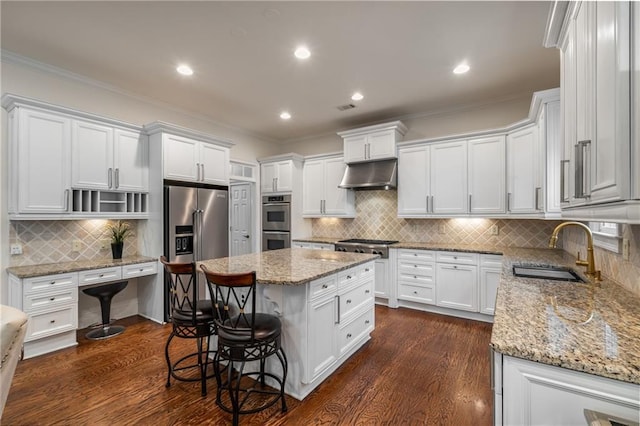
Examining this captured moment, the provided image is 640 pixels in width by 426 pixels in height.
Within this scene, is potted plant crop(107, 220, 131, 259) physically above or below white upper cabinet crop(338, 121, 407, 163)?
below

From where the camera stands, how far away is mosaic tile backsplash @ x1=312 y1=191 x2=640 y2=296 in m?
2.99

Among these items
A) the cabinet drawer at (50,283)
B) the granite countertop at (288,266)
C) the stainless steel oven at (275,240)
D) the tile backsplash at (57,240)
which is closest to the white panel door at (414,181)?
the granite countertop at (288,266)

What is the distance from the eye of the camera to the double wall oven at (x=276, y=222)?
5512 mm

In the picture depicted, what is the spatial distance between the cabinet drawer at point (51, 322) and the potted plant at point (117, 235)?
749 mm

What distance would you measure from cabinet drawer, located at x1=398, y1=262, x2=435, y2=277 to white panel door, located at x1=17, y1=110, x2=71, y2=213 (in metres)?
4.22

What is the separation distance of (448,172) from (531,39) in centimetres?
182

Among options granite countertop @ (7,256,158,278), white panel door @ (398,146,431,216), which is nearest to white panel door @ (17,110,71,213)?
granite countertop @ (7,256,158,278)

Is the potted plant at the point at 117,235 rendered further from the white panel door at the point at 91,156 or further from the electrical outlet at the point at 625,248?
the electrical outlet at the point at 625,248

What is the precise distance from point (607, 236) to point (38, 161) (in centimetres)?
504

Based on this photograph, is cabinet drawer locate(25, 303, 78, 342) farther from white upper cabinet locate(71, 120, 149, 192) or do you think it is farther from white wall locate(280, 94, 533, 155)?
white wall locate(280, 94, 533, 155)

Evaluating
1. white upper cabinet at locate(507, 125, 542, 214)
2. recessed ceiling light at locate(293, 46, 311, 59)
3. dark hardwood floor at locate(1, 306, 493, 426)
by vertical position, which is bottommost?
dark hardwood floor at locate(1, 306, 493, 426)

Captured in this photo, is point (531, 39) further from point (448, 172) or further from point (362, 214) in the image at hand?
point (362, 214)

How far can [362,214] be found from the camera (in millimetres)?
5344

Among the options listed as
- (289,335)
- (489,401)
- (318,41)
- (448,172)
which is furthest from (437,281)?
(318,41)
